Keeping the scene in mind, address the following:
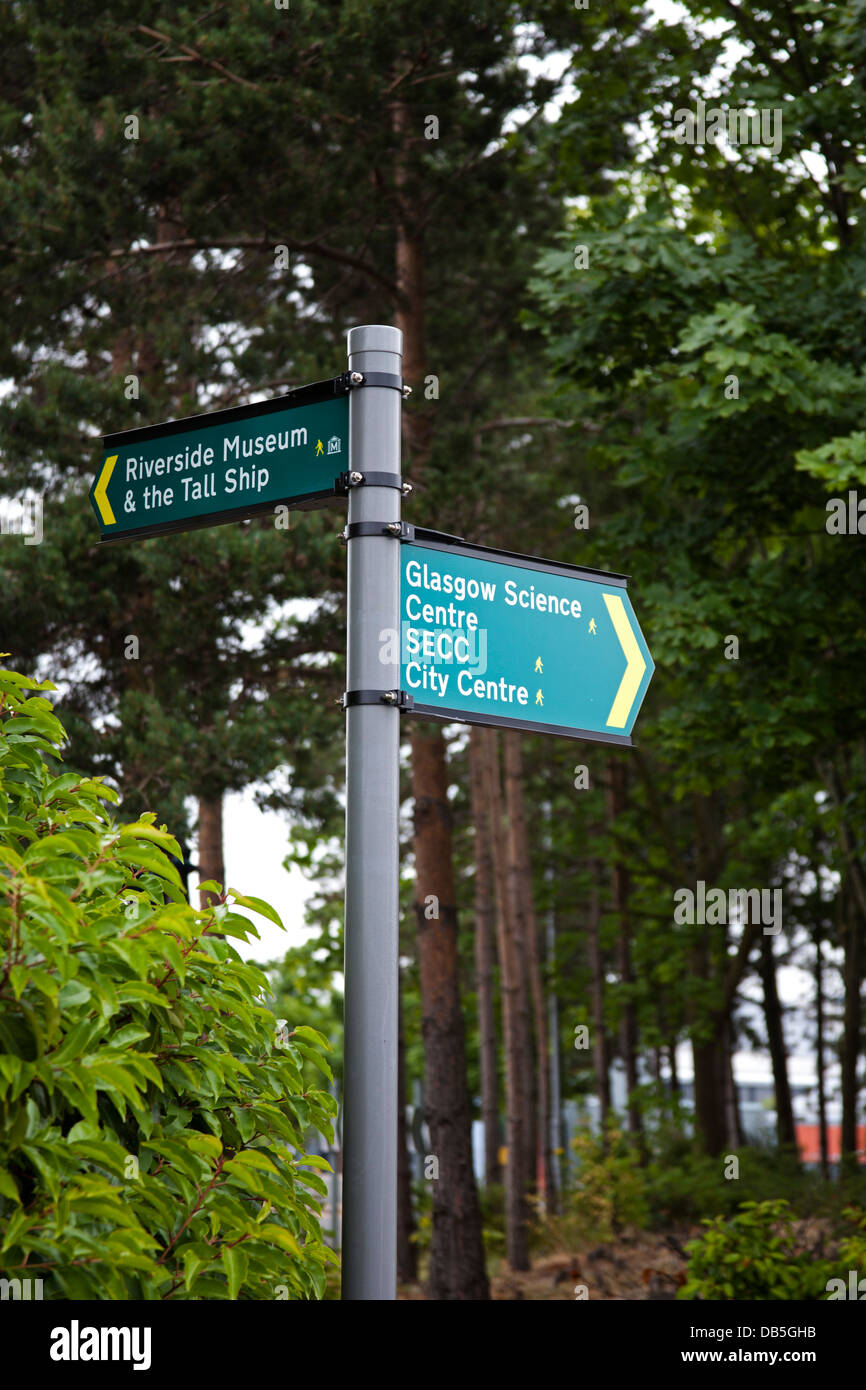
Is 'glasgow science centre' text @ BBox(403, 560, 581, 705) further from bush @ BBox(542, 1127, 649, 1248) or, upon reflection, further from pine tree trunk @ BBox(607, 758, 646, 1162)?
pine tree trunk @ BBox(607, 758, 646, 1162)

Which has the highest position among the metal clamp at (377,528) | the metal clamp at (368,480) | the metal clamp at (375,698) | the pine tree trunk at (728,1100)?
the metal clamp at (368,480)

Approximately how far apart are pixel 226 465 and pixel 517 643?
83cm

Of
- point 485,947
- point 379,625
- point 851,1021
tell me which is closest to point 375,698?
point 379,625

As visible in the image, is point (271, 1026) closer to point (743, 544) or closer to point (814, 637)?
point (814, 637)

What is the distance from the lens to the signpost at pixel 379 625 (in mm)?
2658

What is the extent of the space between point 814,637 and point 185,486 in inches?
338

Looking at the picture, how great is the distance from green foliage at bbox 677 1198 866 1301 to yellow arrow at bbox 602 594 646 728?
6.10 metres

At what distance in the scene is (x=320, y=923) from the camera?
25.0 m

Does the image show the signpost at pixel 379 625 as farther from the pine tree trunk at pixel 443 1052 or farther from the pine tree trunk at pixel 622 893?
the pine tree trunk at pixel 622 893

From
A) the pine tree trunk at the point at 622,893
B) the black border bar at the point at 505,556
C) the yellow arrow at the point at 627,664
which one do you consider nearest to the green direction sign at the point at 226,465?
the black border bar at the point at 505,556

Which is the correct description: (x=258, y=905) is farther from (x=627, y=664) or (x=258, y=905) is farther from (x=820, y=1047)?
(x=820, y=1047)

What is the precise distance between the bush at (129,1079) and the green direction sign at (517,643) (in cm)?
73

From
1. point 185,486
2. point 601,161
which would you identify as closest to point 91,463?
point 601,161

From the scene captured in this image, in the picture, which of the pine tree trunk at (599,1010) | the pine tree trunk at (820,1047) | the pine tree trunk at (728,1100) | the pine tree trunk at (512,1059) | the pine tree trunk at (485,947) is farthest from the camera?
the pine tree trunk at (820,1047)
